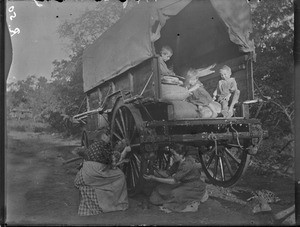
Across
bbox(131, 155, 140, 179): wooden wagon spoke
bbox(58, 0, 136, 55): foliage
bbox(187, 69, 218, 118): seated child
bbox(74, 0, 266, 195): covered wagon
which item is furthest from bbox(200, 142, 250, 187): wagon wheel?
bbox(58, 0, 136, 55): foliage

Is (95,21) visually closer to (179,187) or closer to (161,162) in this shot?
(161,162)

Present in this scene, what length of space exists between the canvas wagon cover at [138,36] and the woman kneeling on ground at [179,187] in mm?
1316

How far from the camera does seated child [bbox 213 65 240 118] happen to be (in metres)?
4.19

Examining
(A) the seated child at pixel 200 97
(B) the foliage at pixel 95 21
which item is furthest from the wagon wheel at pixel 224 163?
(B) the foliage at pixel 95 21

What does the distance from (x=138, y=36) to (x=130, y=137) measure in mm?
1231

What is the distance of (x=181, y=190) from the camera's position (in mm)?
4043

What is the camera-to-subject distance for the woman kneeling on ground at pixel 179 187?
404 cm

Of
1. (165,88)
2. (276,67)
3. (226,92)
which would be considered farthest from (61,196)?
(276,67)

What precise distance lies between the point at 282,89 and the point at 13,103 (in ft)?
11.7

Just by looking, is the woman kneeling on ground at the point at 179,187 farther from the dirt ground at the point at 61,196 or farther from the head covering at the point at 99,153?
the head covering at the point at 99,153

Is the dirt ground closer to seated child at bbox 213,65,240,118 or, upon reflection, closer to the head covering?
the head covering

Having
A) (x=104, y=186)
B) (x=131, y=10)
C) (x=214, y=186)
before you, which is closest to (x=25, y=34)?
(x=131, y=10)

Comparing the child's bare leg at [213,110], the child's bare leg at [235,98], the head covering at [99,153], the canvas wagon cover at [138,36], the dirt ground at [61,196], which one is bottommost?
the dirt ground at [61,196]

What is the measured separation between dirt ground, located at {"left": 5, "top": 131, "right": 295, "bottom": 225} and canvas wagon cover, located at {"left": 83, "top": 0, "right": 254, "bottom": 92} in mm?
1067
